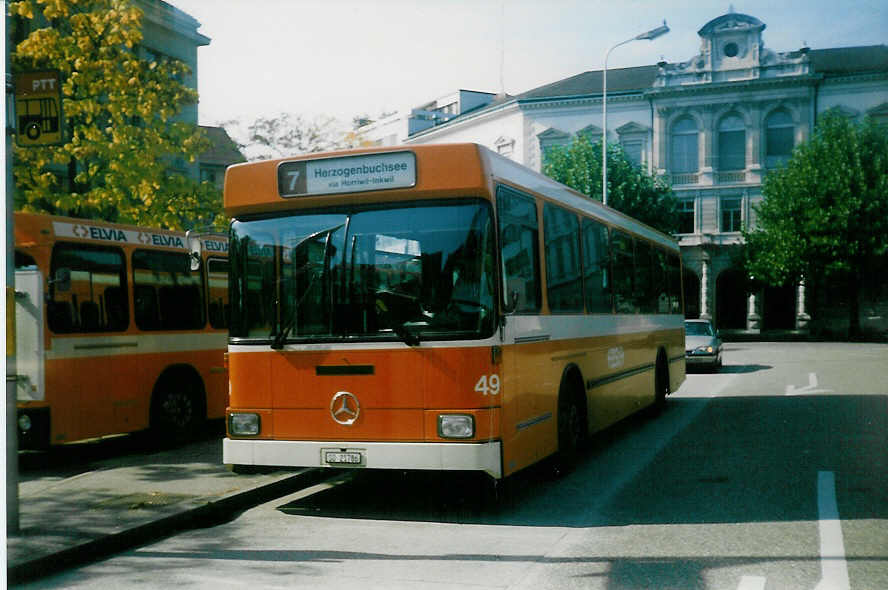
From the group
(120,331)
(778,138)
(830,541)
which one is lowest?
(830,541)

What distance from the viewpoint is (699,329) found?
24609 millimetres

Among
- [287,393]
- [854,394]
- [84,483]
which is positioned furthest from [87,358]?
[854,394]

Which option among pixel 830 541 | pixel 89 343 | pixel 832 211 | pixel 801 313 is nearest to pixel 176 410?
pixel 89 343

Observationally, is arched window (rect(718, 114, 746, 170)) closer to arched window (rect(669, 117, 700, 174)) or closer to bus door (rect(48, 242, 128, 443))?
arched window (rect(669, 117, 700, 174))

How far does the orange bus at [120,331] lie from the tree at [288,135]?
20.8 feet

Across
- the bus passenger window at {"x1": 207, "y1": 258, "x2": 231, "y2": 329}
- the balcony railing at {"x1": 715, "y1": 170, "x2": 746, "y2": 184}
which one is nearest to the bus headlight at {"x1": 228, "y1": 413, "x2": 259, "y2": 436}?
the bus passenger window at {"x1": 207, "y1": 258, "x2": 231, "y2": 329}

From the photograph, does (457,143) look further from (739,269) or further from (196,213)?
(739,269)

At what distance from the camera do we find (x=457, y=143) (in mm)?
7297

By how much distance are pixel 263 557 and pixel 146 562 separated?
30.8 inches

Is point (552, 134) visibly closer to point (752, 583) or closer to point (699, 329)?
point (699, 329)

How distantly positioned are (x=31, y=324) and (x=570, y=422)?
16.2 feet

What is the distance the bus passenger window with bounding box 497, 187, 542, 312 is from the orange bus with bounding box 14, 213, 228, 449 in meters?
4.25

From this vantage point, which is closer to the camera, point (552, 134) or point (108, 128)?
point (108, 128)

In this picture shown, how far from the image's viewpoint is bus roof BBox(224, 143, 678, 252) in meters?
7.23
